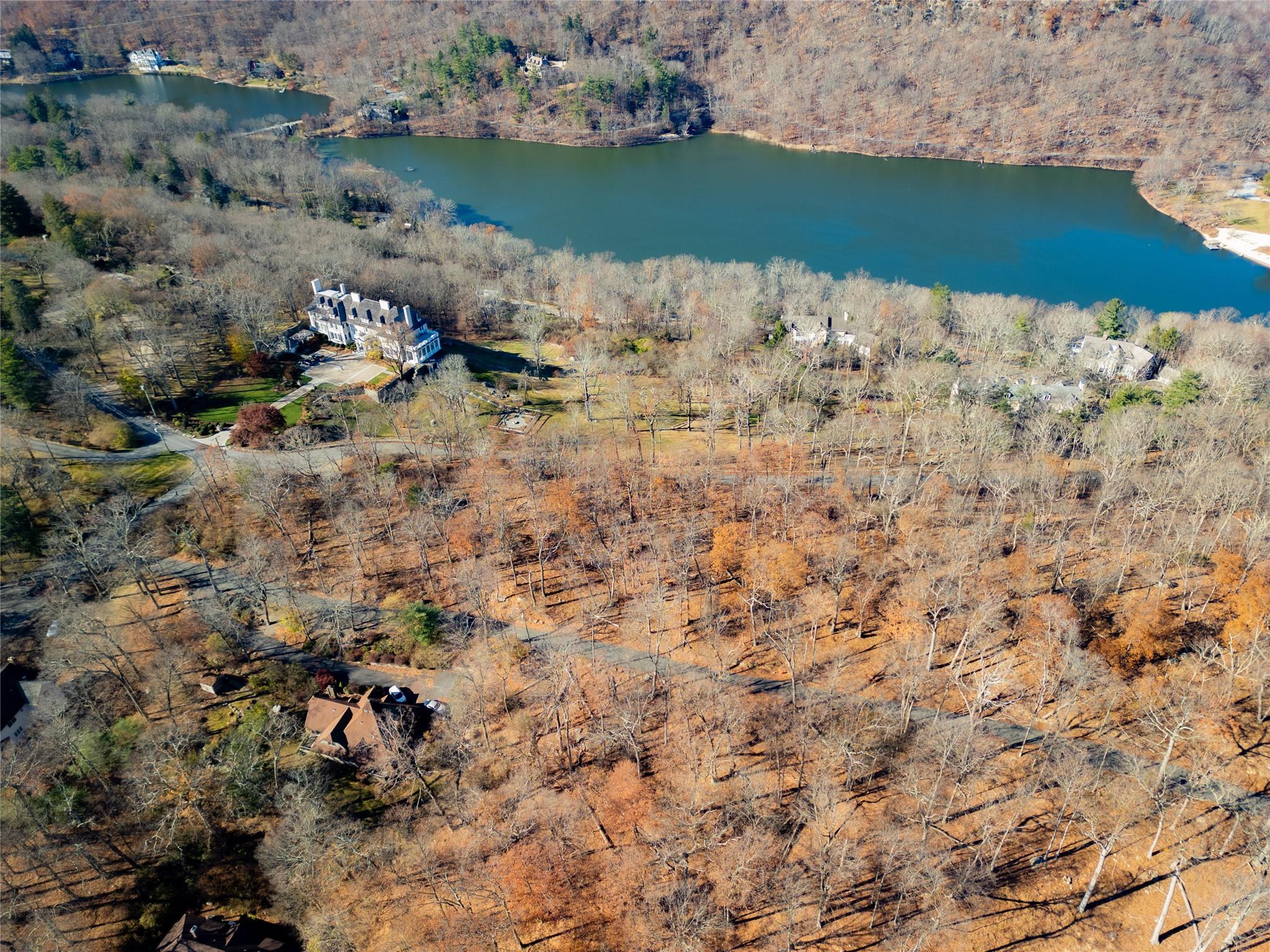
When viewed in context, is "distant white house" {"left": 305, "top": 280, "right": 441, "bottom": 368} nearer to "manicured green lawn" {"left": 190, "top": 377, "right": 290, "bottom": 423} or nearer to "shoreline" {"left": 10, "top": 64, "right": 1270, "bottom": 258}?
"manicured green lawn" {"left": 190, "top": 377, "right": 290, "bottom": 423}

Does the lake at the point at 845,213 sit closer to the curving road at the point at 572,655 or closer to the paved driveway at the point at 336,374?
the paved driveway at the point at 336,374

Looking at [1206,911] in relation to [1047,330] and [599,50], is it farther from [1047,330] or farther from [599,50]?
[599,50]

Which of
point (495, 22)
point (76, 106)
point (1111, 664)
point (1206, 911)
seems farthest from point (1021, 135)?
point (76, 106)

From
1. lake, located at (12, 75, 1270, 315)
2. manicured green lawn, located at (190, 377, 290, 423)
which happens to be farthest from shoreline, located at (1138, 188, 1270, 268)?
manicured green lawn, located at (190, 377, 290, 423)

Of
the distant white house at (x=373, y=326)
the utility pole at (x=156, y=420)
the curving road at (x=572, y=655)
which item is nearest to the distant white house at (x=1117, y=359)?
the curving road at (x=572, y=655)

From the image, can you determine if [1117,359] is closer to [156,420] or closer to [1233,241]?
[1233,241]

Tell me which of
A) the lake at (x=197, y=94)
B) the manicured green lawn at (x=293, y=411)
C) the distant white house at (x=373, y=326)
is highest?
the lake at (x=197, y=94)
